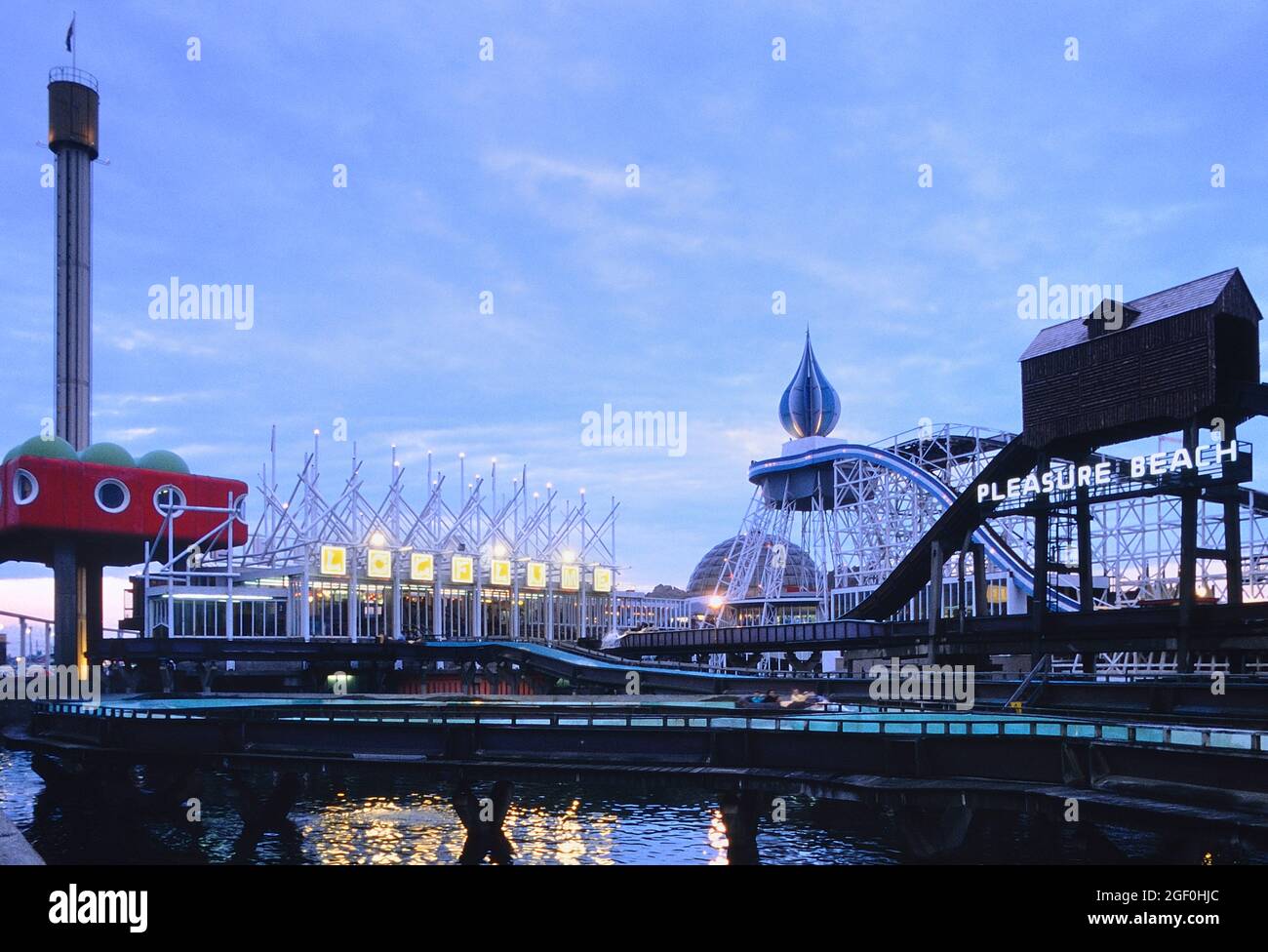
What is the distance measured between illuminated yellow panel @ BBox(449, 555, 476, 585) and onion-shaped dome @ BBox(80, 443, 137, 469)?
40219mm

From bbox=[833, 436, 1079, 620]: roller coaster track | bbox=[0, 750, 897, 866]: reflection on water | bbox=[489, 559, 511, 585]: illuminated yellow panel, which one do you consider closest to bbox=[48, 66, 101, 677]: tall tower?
bbox=[489, 559, 511, 585]: illuminated yellow panel

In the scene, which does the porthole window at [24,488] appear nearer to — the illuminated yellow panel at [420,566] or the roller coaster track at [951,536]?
the illuminated yellow panel at [420,566]

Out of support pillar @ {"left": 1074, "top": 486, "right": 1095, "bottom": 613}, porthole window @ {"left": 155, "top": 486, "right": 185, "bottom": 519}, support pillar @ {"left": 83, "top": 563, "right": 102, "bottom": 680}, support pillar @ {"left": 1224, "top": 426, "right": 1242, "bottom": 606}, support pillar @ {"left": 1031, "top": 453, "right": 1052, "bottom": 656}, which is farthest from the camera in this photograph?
support pillar @ {"left": 83, "top": 563, "right": 102, "bottom": 680}

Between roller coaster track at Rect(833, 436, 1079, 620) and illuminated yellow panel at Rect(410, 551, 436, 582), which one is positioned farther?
illuminated yellow panel at Rect(410, 551, 436, 582)

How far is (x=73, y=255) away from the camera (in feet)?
500

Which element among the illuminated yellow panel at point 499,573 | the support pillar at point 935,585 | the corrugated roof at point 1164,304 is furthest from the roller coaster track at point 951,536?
the illuminated yellow panel at point 499,573

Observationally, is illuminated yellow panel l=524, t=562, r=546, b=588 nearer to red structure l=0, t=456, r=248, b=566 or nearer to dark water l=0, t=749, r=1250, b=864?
red structure l=0, t=456, r=248, b=566

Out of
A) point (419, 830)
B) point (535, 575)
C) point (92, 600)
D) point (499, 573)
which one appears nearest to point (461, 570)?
point (499, 573)

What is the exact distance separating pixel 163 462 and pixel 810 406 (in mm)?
89826

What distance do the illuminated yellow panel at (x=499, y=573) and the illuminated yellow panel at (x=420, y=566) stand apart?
9587 mm

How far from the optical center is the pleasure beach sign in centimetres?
6097

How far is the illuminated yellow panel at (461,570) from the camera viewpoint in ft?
489
